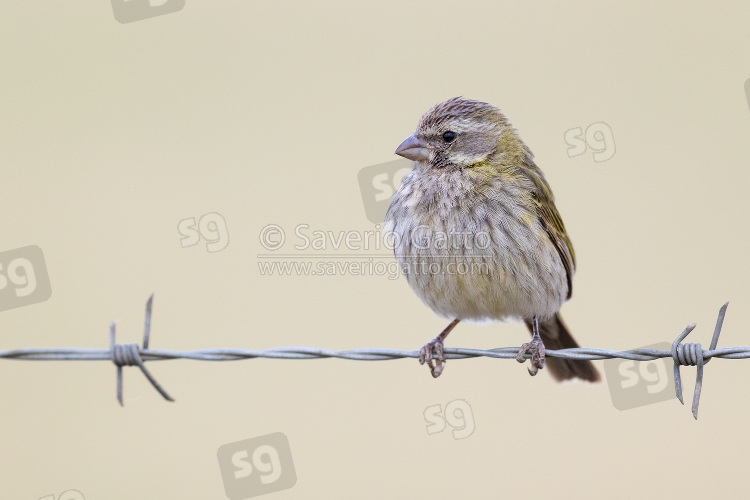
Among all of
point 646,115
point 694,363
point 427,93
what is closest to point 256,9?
point 427,93

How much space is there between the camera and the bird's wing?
527cm

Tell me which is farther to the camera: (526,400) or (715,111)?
(715,111)

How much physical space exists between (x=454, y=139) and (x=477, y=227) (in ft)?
2.20

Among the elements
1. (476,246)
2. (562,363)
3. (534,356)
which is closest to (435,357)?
(534,356)

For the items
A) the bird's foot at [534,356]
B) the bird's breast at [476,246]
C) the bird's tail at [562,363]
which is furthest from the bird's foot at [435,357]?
the bird's tail at [562,363]

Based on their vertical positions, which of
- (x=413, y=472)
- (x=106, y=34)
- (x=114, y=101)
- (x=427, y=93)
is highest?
(x=106, y=34)

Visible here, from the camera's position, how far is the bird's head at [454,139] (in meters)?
5.40

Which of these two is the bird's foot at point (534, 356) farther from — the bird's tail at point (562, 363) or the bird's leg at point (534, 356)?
the bird's tail at point (562, 363)

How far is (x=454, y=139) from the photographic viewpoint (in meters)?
5.42

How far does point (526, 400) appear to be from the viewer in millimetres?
6707

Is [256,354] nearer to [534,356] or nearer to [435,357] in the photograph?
[435,357]

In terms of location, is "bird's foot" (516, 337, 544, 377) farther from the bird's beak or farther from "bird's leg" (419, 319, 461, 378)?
the bird's beak

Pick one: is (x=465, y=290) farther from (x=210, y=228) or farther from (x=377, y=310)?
(x=210, y=228)

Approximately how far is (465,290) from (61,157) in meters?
5.15
